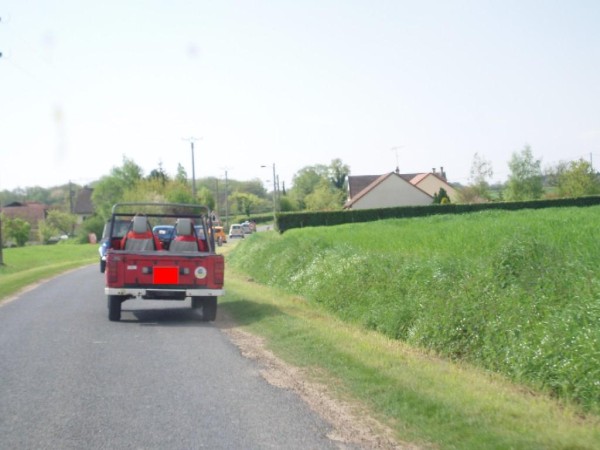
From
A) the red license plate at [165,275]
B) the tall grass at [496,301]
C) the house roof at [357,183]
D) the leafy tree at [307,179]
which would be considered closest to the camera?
the tall grass at [496,301]

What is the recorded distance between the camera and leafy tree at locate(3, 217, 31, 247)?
3580 inches

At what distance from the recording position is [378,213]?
189ft

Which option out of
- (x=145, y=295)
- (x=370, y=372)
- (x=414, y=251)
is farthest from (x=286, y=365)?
Answer: (x=414, y=251)

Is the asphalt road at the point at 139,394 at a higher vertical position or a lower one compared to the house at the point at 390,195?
lower

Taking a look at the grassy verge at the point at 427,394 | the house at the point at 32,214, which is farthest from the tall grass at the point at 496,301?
the house at the point at 32,214

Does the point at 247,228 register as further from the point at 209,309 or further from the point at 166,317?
the point at 209,309

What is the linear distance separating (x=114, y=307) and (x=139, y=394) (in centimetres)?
669

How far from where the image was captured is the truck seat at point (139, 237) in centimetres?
1602

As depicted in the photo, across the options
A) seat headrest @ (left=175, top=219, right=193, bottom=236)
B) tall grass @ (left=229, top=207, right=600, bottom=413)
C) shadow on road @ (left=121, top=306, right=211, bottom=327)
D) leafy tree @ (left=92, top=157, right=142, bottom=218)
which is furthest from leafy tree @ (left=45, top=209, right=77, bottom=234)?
seat headrest @ (left=175, top=219, right=193, bottom=236)

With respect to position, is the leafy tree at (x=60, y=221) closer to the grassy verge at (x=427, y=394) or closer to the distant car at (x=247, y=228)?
the distant car at (x=247, y=228)

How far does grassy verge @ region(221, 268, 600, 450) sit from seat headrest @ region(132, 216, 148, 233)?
13.8 feet

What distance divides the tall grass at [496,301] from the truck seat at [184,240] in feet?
10.2

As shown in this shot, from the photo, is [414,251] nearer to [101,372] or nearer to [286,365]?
[286,365]

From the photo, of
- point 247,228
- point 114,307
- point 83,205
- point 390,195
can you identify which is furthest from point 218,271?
point 83,205
